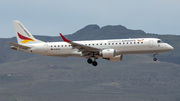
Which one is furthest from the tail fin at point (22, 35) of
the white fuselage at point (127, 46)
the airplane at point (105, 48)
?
the white fuselage at point (127, 46)

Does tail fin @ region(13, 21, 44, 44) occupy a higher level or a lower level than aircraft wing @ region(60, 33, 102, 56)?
higher

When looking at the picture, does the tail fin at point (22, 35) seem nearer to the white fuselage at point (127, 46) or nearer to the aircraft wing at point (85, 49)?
the white fuselage at point (127, 46)

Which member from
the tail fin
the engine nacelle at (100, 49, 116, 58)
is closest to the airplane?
the engine nacelle at (100, 49, 116, 58)

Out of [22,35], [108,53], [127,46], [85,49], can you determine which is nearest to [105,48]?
[108,53]

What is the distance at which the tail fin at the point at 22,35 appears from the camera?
63469 mm

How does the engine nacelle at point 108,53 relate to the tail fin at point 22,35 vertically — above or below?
below

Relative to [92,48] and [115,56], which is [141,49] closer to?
[115,56]

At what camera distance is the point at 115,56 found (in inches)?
2362

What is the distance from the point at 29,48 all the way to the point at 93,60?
44.7ft

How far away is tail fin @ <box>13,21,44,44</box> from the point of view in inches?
2499

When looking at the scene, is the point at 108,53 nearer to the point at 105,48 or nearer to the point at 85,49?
the point at 105,48

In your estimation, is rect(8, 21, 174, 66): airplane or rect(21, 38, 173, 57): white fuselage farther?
rect(21, 38, 173, 57): white fuselage

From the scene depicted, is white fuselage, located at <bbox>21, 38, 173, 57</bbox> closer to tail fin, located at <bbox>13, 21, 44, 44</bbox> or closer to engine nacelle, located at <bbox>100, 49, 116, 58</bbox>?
engine nacelle, located at <bbox>100, 49, 116, 58</bbox>

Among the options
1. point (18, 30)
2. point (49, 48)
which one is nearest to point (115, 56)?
point (49, 48)
